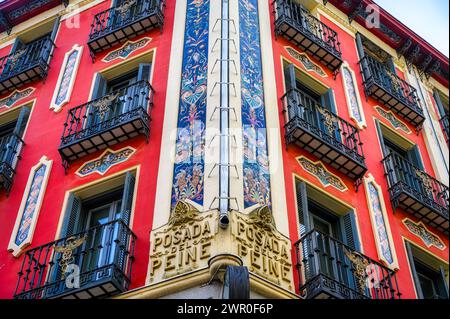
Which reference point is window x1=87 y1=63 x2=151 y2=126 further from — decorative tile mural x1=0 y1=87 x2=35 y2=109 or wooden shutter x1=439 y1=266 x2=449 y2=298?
wooden shutter x1=439 y1=266 x2=449 y2=298

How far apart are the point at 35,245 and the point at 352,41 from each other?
457 inches

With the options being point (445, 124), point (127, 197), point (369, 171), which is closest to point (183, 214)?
point (127, 197)

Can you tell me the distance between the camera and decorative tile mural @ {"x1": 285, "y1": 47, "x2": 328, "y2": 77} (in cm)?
1747

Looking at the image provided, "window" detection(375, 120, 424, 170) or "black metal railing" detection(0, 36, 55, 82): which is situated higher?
"black metal railing" detection(0, 36, 55, 82)

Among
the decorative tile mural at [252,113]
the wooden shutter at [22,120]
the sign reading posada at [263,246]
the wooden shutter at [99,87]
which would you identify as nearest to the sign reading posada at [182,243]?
the sign reading posada at [263,246]

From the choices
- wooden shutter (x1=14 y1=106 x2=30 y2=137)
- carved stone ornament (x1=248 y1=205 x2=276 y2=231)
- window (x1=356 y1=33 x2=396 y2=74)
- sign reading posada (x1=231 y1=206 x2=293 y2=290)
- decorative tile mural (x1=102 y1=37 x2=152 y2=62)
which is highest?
window (x1=356 y1=33 x2=396 y2=74)

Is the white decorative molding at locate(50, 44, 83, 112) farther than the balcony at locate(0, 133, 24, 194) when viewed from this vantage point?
Yes

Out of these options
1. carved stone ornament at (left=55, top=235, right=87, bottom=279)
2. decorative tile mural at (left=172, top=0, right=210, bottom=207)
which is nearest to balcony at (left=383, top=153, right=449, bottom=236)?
decorative tile mural at (left=172, top=0, right=210, bottom=207)

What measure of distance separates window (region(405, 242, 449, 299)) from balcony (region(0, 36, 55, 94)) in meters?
10.4

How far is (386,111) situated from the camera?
19.0 metres

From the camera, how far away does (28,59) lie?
64.4 feet

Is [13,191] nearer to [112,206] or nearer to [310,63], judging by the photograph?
[112,206]

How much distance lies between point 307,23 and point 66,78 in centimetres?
661

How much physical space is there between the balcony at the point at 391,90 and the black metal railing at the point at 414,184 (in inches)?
71.9
